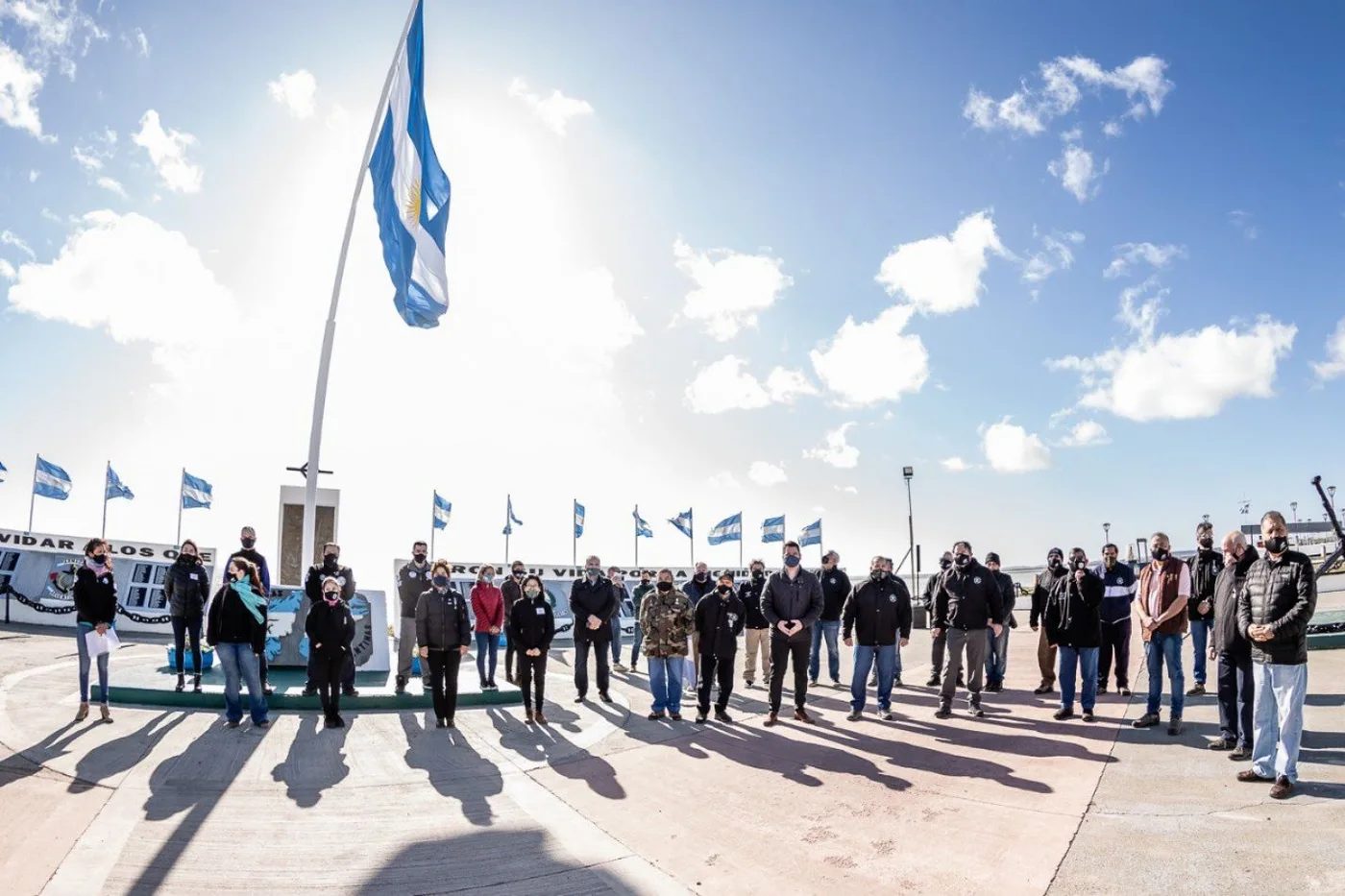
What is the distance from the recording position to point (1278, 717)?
5379 millimetres

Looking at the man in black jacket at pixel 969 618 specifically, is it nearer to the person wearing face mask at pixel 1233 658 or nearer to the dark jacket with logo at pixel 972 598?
the dark jacket with logo at pixel 972 598

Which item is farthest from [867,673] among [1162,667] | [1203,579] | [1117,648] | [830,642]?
Answer: [1203,579]

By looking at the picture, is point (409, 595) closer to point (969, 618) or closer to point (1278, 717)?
point (969, 618)

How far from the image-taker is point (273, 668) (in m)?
10.9

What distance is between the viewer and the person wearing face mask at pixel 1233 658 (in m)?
6.07

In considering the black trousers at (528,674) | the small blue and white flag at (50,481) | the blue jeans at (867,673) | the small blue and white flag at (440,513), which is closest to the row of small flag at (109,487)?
the small blue and white flag at (50,481)

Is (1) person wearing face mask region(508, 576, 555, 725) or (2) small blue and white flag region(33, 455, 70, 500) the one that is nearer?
(1) person wearing face mask region(508, 576, 555, 725)

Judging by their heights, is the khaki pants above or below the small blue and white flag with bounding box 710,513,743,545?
below

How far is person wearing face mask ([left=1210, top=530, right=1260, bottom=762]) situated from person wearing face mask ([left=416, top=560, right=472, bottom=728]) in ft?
23.5

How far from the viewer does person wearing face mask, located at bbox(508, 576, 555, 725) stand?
848 cm

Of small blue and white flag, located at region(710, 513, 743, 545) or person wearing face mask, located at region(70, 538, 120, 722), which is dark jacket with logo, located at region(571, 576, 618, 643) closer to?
person wearing face mask, located at region(70, 538, 120, 722)

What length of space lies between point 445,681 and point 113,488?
2502 cm

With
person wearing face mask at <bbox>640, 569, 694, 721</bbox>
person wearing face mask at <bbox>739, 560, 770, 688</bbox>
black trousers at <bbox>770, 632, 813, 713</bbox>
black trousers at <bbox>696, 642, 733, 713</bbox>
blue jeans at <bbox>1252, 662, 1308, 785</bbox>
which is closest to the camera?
blue jeans at <bbox>1252, 662, 1308, 785</bbox>

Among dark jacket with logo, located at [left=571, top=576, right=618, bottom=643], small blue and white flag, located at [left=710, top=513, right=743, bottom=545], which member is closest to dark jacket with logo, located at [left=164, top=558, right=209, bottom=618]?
dark jacket with logo, located at [left=571, top=576, right=618, bottom=643]
